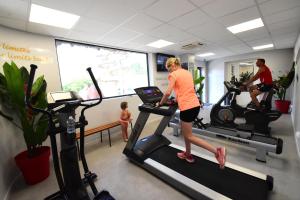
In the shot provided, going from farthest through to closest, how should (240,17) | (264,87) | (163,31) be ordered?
(264,87), (163,31), (240,17)

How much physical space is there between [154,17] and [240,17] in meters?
1.64

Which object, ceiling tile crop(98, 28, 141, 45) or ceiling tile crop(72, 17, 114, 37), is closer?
ceiling tile crop(72, 17, 114, 37)

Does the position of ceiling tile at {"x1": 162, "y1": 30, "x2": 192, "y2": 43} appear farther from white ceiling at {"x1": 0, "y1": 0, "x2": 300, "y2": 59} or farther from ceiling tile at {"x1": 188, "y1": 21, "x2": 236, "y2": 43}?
ceiling tile at {"x1": 188, "y1": 21, "x2": 236, "y2": 43}

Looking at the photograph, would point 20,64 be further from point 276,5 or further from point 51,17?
point 276,5

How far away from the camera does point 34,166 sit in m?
2.23

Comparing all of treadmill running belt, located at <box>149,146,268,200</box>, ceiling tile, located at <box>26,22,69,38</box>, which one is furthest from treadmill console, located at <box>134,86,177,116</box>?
ceiling tile, located at <box>26,22,69,38</box>

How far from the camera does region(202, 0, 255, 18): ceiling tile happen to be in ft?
7.59

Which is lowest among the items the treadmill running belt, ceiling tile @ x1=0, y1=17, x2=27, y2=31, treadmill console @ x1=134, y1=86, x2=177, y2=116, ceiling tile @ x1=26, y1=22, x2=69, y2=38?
the treadmill running belt

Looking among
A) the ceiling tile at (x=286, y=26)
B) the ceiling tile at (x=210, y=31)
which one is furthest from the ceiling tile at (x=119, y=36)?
the ceiling tile at (x=286, y=26)

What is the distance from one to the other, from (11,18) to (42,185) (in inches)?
100

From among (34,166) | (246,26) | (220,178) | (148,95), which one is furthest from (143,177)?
(246,26)

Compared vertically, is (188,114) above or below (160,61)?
below

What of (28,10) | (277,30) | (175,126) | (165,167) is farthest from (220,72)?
(28,10)


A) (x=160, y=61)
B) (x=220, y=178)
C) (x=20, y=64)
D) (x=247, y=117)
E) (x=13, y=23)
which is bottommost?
(x=220, y=178)
